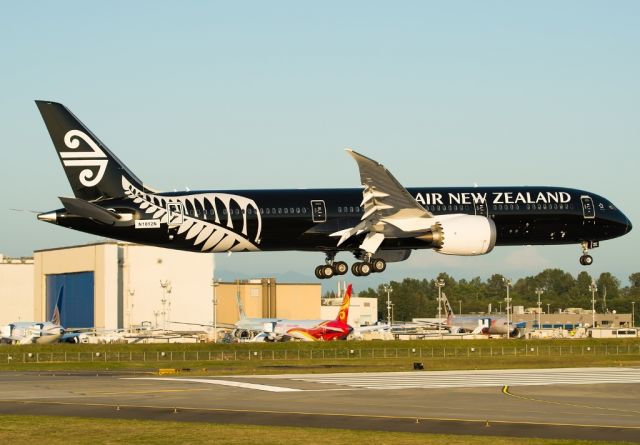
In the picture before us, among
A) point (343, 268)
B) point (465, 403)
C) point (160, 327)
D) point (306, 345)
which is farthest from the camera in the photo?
point (160, 327)

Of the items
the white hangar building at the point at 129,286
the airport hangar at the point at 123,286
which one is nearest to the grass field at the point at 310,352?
the airport hangar at the point at 123,286

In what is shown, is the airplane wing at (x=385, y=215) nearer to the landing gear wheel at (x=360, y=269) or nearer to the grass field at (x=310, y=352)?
the landing gear wheel at (x=360, y=269)

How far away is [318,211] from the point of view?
201ft

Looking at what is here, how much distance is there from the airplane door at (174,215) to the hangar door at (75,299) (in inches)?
3917

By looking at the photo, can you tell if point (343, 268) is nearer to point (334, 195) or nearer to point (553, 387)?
point (334, 195)

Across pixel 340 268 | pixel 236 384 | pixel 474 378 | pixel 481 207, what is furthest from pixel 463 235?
pixel 236 384

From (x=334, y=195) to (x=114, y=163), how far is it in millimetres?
13202

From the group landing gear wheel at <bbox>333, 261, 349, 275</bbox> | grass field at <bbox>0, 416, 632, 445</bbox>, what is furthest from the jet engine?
grass field at <bbox>0, 416, 632, 445</bbox>

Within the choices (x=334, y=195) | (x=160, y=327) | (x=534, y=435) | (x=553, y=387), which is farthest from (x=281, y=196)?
(x=160, y=327)

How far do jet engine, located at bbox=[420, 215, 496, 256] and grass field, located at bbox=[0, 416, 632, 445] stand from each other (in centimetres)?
3091

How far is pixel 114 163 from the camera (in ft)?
199

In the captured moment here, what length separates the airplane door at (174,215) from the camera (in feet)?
194

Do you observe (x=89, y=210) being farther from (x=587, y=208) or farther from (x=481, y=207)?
(x=587, y=208)

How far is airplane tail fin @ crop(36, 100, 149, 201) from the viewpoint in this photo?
197ft
